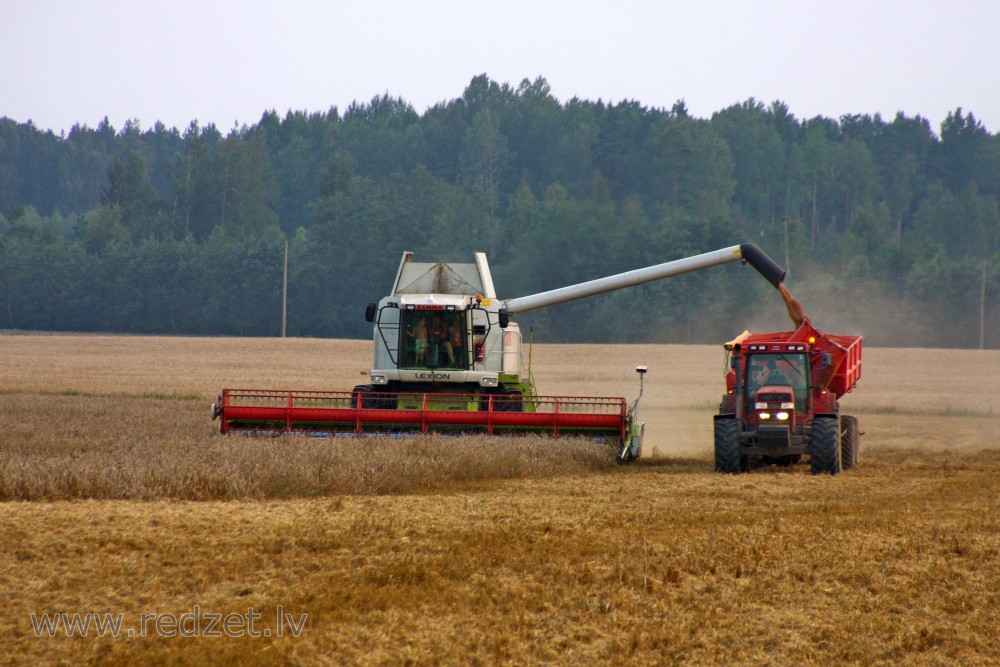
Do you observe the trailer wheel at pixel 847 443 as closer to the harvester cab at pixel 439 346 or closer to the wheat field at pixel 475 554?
the wheat field at pixel 475 554

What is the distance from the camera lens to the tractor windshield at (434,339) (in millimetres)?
16547

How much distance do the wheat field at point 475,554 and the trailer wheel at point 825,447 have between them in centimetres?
32

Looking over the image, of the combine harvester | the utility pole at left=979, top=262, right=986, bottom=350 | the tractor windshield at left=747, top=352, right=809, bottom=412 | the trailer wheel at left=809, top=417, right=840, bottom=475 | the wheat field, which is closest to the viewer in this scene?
the wheat field

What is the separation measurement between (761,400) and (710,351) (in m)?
27.3

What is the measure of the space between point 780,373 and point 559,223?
1607 inches

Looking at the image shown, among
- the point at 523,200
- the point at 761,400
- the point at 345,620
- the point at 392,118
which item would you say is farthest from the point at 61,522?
the point at 392,118

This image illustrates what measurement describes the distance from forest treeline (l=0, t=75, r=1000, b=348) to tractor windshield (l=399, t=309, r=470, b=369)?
3099 centimetres

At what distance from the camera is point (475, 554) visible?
7.98 metres

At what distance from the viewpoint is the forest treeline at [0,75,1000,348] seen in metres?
52.4

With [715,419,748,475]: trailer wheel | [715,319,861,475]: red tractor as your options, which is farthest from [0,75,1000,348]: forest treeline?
[715,419,748,475]: trailer wheel

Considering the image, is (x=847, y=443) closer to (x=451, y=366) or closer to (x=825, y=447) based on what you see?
(x=825, y=447)

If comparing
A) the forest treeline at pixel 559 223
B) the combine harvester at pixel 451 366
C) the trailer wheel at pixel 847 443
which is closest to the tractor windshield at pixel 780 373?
the trailer wheel at pixel 847 443

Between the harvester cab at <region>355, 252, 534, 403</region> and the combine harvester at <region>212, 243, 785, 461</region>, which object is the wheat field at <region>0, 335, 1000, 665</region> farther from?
the harvester cab at <region>355, 252, 534, 403</region>

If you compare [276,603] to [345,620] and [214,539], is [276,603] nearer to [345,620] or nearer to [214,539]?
[345,620]
